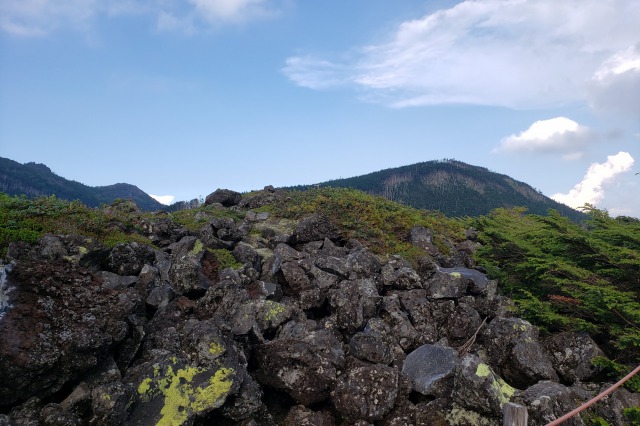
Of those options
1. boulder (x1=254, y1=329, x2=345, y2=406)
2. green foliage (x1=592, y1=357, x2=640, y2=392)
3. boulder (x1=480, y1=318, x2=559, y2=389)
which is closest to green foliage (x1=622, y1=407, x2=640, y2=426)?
green foliage (x1=592, y1=357, x2=640, y2=392)

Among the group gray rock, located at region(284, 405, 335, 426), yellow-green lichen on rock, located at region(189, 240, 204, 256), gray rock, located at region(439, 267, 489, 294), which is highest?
yellow-green lichen on rock, located at region(189, 240, 204, 256)

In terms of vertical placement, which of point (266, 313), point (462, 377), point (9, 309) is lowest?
point (462, 377)

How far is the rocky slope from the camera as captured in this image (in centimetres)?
772

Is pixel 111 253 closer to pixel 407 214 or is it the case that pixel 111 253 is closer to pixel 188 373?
pixel 188 373

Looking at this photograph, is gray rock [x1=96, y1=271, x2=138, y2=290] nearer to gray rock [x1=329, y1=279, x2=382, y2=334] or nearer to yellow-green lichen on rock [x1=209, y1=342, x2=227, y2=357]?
yellow-green lichen on rock [x1=209, y1=342, x2=227, y2=357]

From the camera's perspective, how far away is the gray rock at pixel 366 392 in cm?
934

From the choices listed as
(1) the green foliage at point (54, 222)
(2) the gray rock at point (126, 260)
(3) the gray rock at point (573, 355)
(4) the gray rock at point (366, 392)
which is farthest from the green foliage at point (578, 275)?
(1) the green foliage at point (54, 222)

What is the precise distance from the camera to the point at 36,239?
1151 cm

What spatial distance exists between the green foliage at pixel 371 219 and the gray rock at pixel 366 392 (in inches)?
371

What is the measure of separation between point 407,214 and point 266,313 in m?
15.3

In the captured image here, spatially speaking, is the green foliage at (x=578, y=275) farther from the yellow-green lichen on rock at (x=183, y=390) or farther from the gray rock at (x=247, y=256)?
the yellow-green lichen on rock at (x=183, y=390)

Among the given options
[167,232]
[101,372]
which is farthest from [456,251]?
[101,372]

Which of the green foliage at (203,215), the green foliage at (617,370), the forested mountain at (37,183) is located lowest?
the green foliage at (617,370)

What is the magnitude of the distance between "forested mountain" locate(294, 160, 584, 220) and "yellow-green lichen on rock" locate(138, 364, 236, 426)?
12627 centimetres
